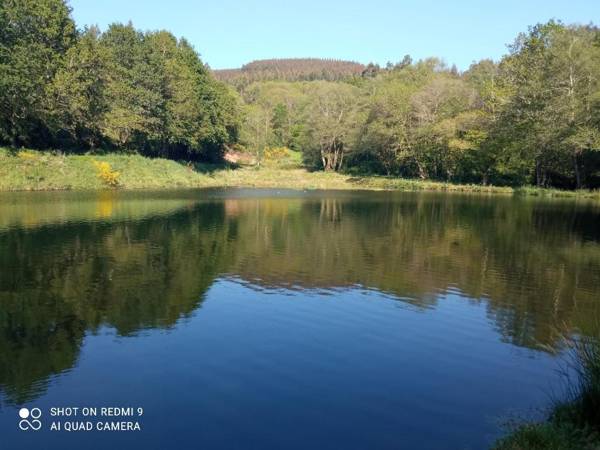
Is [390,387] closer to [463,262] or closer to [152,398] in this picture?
[152,398]

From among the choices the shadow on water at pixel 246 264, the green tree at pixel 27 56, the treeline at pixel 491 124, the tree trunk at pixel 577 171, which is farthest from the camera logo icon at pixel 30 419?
the tree trunk at pixel 577 171

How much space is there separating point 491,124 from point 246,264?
66156 mm

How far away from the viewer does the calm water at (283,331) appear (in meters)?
10.7

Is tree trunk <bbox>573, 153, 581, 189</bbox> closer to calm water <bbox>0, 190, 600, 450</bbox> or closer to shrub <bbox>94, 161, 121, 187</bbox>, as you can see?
calm water <bbox>0, 190, 600, 450</bbox>

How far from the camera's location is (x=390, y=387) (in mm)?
12477

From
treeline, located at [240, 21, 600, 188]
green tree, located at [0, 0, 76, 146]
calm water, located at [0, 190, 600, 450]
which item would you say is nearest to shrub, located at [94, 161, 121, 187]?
green tree, located at [0, 0, 76, 146]

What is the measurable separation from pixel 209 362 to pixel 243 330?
9.25 feet

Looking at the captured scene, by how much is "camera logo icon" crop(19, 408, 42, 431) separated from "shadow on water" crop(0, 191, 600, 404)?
2.27 ft

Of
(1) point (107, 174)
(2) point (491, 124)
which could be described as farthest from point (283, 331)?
(2) point (491, 124)

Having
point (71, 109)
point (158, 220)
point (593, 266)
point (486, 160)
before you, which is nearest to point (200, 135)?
point (71, 109)

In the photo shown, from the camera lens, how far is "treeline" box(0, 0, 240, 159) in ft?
202

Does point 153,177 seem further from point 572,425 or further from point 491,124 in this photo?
point 572,425

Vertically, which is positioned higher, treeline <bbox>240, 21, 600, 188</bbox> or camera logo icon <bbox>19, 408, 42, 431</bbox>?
treeline <bbox>240, 21, 600, 188</bbox>

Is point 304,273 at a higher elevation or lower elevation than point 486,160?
lower
